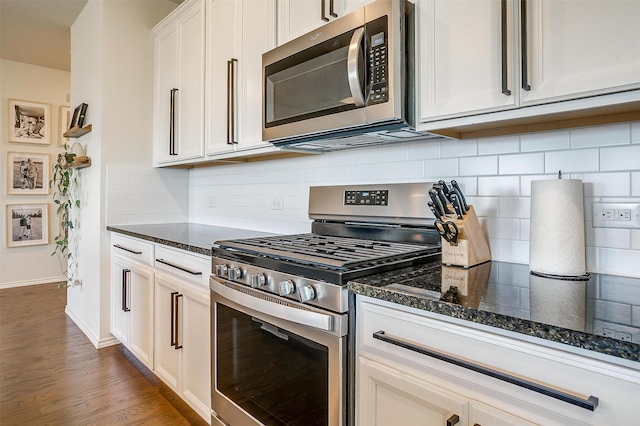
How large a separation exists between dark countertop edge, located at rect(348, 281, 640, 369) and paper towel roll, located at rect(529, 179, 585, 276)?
49cm

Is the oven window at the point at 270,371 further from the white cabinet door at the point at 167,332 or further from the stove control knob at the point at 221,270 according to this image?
the white cabinet door at the point at 167,332

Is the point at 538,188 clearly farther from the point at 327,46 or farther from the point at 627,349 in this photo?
the point at 327,46

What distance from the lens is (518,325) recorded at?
2.50 ft

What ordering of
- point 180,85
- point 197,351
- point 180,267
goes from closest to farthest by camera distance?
point 197,351 < point 180,267 < point 180,85

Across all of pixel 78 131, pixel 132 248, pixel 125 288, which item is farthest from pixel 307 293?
pixel 78 131

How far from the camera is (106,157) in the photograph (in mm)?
2887

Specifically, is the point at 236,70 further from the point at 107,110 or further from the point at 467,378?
Answer: the point at 467,378

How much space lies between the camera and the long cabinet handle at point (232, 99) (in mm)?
2129

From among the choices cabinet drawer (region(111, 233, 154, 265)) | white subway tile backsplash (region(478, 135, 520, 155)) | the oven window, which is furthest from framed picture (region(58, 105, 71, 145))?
white subway tile backsplash (region(478, 135, 520, 155))

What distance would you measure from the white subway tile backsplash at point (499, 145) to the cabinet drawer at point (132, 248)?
1830 millimetres

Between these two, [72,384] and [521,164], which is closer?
[521,164]

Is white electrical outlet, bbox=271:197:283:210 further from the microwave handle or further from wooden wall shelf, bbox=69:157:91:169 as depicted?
wooden wall shelf, bbox=69:157:91:169

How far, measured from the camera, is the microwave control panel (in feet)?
4.35

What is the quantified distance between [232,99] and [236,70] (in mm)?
158
